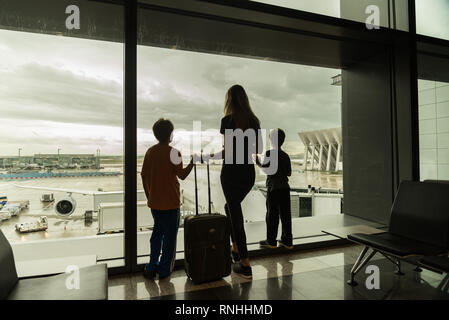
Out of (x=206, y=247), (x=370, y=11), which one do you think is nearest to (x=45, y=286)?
(x=206, y=247)

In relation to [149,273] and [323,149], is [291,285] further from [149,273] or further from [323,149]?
[323,149]

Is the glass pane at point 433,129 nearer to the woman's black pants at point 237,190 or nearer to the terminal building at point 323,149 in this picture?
the terminal building at point 323,149

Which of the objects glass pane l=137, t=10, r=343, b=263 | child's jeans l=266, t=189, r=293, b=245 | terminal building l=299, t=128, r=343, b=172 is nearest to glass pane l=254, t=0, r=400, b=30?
glass pane l=137, t=10, r=343, b=263

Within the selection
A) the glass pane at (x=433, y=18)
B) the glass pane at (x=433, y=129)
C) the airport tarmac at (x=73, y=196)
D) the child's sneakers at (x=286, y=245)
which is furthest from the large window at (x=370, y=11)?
the child's sneakers at (x=286, y=245)

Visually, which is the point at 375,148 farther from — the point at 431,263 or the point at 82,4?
the point at 82,4

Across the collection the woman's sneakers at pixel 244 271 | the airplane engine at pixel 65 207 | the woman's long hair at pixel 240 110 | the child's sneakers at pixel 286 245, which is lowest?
the woman's sneakers at pixel 244 271

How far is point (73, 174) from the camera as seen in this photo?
8.36 feet

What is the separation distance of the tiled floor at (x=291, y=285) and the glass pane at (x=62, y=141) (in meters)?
0.53

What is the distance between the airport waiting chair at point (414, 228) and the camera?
6.74 ft

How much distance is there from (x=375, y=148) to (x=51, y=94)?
4099 mm

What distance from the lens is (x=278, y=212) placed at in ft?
9.69

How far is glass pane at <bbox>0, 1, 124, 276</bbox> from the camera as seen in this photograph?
2.38 meters

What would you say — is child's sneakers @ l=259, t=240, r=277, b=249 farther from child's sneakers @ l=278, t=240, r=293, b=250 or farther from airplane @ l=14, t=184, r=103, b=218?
airplane @ l=14, t=184, r=103, b=218

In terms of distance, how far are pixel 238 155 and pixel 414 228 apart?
1.68 m
